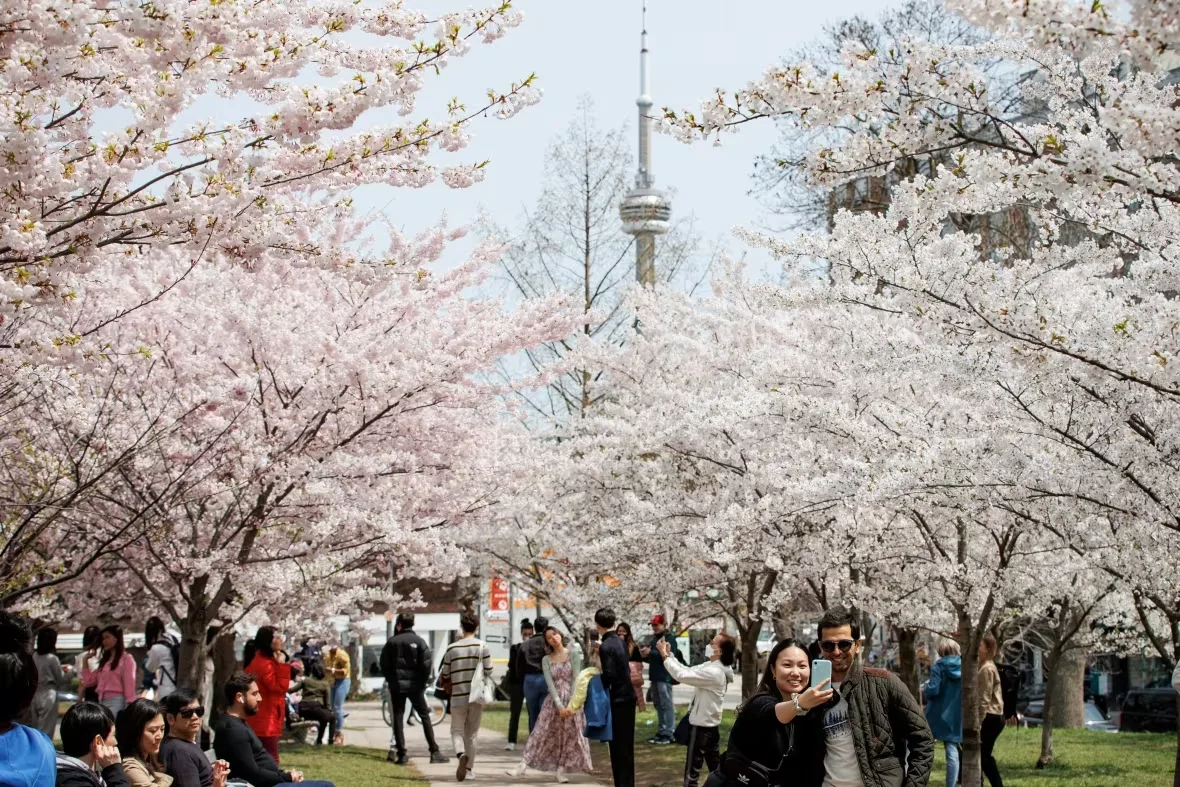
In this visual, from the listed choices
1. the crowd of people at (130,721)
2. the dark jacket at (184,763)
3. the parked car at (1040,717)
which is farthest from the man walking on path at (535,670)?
the parked car at (1040,717)

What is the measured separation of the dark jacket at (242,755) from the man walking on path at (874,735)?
150 inches

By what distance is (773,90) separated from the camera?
6.28 m

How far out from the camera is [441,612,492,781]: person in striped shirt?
46.2 ft

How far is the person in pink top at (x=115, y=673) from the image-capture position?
12.1 m

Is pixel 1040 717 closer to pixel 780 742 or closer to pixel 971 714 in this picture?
pixel 971 714

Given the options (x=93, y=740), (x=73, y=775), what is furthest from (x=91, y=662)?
(x=73, y=775)

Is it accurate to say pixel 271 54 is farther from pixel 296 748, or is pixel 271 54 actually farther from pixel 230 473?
pixel 296 748

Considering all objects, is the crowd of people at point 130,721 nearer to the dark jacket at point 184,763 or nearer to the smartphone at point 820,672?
the dark jacket at point 184,763

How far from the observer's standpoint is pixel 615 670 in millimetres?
12258

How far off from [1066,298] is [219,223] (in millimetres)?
5898

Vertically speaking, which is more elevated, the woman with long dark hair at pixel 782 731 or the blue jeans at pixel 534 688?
the woman with long dark hair at pixel 782 731

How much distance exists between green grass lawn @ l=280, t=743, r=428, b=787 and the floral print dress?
3.69 feet

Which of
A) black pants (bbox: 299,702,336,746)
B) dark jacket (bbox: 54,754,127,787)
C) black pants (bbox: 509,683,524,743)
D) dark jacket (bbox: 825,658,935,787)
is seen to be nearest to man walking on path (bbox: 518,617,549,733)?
black pants (bbox: 509,683,524,743)

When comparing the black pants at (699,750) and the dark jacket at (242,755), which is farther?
the black pants at (699,750)
